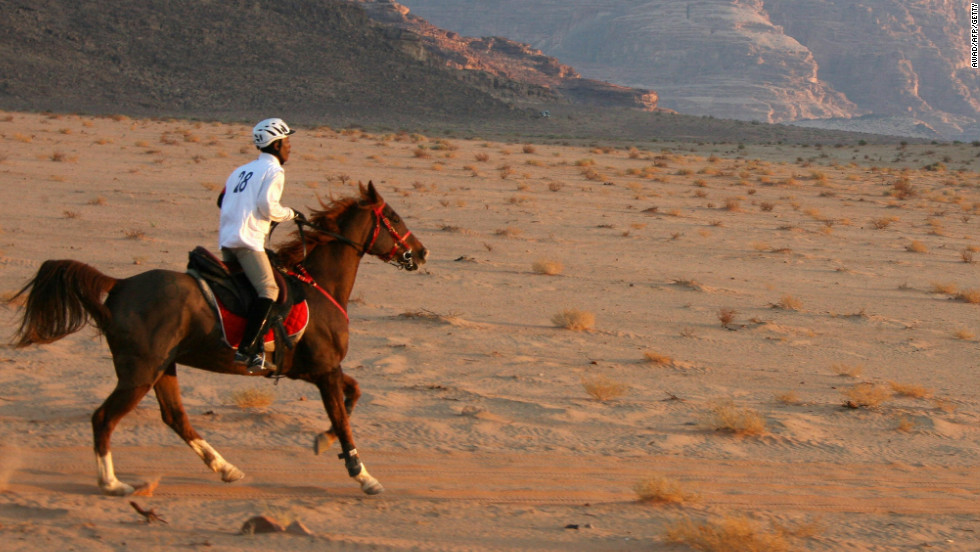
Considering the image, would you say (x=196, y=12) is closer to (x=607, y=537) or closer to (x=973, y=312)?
(x=973, y=312)

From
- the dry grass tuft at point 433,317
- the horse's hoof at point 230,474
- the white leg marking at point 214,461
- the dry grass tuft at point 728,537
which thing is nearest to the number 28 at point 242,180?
the white leg marking at point 214,461

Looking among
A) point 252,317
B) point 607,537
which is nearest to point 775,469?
point 607,537

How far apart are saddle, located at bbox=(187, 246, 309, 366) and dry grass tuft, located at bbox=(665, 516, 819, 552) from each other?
279 cm

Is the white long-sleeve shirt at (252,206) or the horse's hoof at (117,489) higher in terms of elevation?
the white long-sleeve shirt at (252,206)

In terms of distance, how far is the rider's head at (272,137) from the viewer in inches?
263

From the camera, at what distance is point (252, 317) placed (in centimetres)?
643

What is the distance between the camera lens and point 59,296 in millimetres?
6422

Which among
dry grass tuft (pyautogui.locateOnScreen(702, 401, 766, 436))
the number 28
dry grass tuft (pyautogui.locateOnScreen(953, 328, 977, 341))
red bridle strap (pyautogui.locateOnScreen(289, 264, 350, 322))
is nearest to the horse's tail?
the number 28

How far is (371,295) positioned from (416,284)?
47.0 inches

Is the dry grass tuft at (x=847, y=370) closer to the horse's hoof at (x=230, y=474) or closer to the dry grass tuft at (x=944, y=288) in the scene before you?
the dry grass tuft at (x=944, y=288)

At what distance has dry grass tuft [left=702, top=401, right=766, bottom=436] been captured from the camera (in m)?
8.65

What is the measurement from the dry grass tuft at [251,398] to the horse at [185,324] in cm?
186

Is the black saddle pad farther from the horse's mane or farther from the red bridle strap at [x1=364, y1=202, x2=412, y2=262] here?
the red bridle strap at [x1=364, y1=202, x2=412, y2=262]

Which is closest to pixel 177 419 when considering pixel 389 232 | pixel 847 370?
pixel 389 232
